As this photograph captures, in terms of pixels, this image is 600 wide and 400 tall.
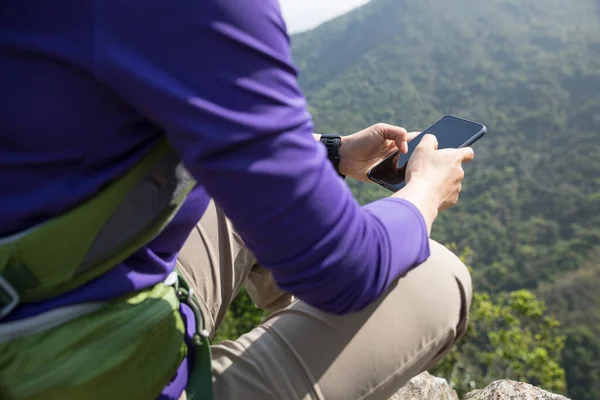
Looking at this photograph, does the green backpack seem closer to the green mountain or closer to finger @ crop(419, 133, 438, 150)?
finger @ crop(419, 133, 438, 150)

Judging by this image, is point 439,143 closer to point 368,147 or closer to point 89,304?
point 368,147

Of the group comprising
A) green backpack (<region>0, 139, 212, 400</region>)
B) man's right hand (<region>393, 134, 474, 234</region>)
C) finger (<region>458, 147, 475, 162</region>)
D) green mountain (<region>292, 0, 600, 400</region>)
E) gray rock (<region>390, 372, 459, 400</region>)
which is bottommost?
green mountain (<region>292, 0, 600, 400</region>)

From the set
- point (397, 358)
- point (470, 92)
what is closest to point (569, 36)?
point (470, 92)

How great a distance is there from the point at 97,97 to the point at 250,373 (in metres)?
0.65

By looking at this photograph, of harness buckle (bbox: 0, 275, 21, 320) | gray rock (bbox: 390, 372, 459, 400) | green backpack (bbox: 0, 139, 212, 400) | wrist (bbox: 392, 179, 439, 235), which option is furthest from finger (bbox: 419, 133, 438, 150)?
gray rock (bbox: 390, 372, 459, 400)

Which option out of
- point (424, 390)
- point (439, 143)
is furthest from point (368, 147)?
point (424, 390)

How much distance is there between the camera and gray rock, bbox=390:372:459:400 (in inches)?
83.8

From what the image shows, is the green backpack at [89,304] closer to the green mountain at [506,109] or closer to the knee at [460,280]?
the knee at [460,280]

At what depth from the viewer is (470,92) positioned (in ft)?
251

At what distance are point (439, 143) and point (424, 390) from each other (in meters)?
1.01

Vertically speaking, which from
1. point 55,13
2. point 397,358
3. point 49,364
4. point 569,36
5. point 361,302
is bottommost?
point 569,36

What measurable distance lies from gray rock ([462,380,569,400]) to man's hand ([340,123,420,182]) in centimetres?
93

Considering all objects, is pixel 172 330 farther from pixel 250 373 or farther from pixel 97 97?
pixel 97 97

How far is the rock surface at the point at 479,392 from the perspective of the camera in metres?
2.03
